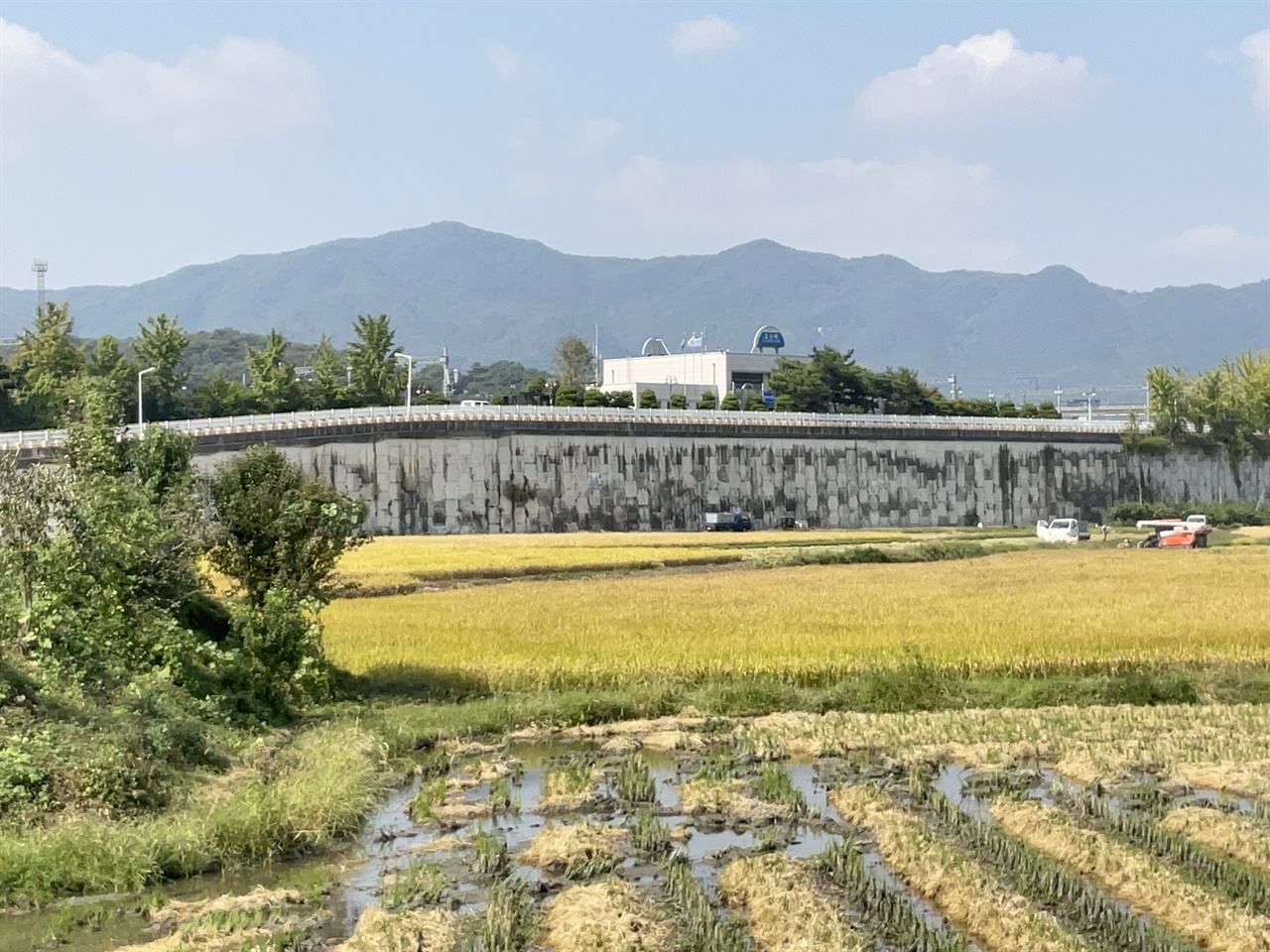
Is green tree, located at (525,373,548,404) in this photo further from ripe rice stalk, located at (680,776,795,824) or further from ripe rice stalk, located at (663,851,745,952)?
ripe rice stalk, located at (663,851,745,952)

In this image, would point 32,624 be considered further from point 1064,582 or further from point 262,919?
point 1064,582

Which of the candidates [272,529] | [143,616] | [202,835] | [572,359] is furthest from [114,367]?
[572,359]

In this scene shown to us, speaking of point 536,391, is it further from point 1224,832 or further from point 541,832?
point 1224,832

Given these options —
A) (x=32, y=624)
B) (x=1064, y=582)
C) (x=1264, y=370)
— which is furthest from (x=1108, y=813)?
(x=1264, y=370)

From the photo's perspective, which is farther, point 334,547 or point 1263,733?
point 334,547

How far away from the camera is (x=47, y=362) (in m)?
81.1

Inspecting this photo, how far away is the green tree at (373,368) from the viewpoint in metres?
96.4

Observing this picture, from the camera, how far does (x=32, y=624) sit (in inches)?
810

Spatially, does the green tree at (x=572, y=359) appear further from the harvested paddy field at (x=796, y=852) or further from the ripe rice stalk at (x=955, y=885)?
the ripe rice stalk at (x=955, y=885)

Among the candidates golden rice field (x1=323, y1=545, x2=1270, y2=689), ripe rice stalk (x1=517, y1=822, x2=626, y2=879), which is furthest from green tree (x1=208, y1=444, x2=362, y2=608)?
ripe rice stalk (x1=517, y1=822, x2=626, y2=879)

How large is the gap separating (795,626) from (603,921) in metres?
18.4

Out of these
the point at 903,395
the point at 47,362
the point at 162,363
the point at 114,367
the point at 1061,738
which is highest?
the point at 162,363

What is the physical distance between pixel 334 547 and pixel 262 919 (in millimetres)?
13252

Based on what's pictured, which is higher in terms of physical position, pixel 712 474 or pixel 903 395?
pixel 903 395
